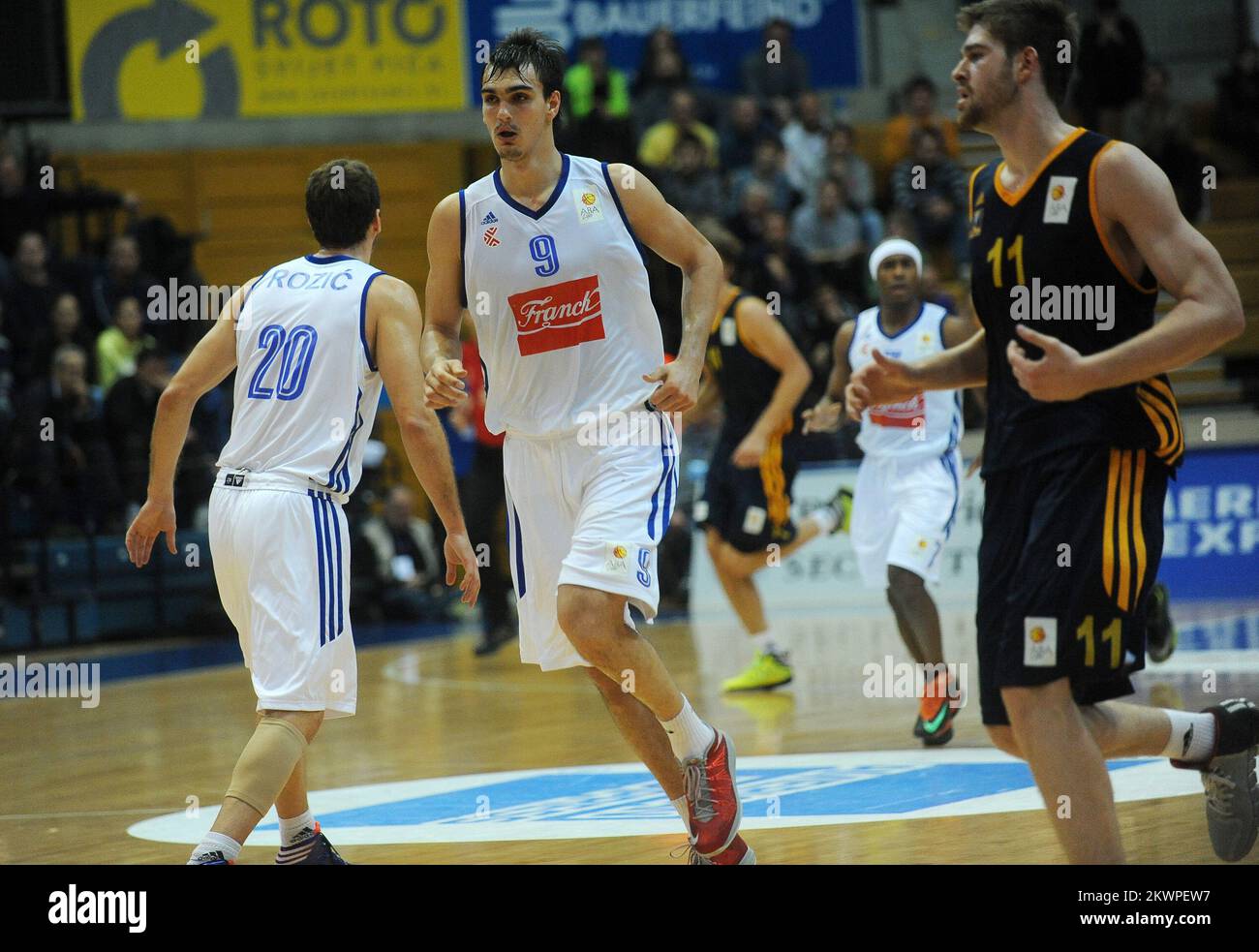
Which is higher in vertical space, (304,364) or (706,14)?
(706,14)

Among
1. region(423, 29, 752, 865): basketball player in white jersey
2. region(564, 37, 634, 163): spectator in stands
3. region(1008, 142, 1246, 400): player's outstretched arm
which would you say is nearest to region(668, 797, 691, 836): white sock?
region(423, 29, 752, 865): basketball player in white jersey

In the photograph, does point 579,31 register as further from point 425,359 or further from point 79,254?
point 425,359

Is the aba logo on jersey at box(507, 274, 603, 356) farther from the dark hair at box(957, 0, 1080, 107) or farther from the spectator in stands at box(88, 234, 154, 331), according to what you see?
the spectator in stands at box(88, 234, 154, 331)

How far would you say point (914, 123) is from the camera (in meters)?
18.2

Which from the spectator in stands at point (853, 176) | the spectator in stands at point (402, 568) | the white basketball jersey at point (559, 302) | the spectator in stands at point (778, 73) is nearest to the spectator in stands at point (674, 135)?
the spectator in stands at point (778, 73)

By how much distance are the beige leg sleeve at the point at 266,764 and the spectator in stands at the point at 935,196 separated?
1363 cm

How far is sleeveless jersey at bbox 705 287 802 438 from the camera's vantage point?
1002cm

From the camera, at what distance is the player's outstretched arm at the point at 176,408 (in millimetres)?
5230

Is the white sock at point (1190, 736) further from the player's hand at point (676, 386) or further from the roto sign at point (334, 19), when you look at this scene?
the roto sign at point (334, 19)

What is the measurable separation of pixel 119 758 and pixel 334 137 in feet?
37.9

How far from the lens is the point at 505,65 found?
5.30 meters
